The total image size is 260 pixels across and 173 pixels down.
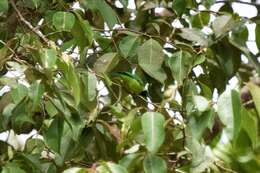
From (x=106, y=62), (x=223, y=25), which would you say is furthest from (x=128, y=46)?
(x=223, y=25)

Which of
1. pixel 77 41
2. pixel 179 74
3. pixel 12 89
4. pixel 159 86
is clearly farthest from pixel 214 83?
pixel 12 89

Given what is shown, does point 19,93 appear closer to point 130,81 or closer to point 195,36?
point 130,81

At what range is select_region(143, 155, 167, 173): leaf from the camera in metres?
0.95

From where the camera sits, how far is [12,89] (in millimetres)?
944

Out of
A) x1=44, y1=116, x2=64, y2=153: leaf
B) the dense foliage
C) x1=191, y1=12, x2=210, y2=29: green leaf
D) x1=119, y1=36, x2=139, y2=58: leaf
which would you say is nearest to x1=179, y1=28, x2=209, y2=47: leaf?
the dense foliage

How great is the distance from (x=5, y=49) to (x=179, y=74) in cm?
33

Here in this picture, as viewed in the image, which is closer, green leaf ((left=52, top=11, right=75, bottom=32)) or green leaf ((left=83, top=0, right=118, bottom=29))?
green leaf ((left=52, top=11, right=75, bottom=32))

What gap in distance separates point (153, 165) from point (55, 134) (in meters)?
0.17

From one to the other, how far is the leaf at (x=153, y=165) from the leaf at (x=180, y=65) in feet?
0.58

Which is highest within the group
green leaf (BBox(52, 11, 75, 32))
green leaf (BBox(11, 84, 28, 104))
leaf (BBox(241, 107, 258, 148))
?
green leaf (BBox(52, 11, 75, 32))

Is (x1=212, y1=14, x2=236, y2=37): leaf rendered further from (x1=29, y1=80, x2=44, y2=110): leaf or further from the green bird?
(x1=29, y1=80, x2=44, y2=110): leaf

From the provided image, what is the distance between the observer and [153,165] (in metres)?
0.95

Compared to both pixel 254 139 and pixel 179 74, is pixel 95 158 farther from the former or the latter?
pixel 254 139

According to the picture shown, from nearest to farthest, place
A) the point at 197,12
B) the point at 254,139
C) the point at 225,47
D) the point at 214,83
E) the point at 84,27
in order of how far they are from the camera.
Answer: the point at 254,139 → the point at 84,27 → the point at 225,47 → the point at 214,83 → the point at 197,12
